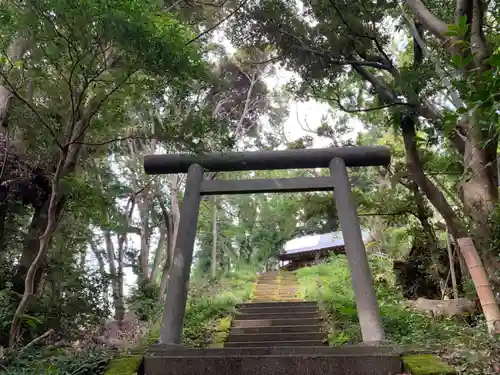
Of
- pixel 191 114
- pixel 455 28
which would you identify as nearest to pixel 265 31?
pixel 191 114

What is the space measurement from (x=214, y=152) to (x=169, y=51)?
2.61 metres

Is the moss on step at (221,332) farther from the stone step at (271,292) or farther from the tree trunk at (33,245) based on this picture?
the stone step at (271,292)

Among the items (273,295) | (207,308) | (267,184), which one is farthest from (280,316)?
(267,184)

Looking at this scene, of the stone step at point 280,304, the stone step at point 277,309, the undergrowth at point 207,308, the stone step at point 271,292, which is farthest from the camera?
the stone step at point 271,292

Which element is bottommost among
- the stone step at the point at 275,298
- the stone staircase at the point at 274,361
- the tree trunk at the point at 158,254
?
the stone staircase at the point at 274,361

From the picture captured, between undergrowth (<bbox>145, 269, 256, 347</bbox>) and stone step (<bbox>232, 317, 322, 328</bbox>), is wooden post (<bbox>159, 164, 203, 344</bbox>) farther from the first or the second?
stone step (<bbox>232, 317, 322, 328</bbox>)

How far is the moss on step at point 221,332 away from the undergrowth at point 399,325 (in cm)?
170

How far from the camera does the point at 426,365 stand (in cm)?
367

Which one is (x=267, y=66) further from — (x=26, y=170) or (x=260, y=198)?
(x=26, y=170)

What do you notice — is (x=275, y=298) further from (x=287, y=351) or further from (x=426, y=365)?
(x=426, y=365)

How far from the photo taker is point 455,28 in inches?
103

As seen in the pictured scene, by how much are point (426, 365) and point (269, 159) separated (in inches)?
143

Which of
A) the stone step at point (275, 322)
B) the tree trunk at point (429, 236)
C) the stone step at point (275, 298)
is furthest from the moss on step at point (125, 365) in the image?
the tree trunk at point (429, 236)

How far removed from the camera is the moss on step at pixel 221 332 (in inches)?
255
